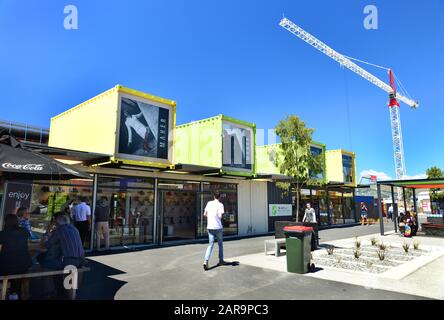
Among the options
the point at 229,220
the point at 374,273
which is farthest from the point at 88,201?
the point at 374,273

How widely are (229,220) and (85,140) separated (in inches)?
324

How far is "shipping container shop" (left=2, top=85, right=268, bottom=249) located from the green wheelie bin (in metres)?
6.16

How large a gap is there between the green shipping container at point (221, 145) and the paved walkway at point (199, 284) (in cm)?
659

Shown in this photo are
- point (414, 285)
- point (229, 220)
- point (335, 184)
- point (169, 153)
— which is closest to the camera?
point (414, 285)

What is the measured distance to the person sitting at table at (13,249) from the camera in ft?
14.7

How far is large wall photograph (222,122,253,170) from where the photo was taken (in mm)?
15180

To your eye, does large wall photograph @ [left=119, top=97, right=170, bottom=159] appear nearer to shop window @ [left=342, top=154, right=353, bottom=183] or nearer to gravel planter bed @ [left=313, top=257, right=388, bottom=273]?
gravel planter bed @ [left=313, top=257, right=388, bottom=273]

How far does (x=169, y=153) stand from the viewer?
42.5 ft

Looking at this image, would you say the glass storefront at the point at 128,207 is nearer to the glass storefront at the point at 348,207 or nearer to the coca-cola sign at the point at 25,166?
the coca-cola sign at the point at 25,166

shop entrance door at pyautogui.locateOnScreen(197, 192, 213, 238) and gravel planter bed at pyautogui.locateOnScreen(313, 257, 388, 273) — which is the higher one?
shop entrance door at pyautogui.locateOnScreen(197, 192, 213, 238)

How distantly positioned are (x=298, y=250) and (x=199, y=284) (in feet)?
8.20

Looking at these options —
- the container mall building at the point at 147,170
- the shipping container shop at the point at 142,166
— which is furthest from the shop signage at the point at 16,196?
the shipping container shop at the point at 142,166

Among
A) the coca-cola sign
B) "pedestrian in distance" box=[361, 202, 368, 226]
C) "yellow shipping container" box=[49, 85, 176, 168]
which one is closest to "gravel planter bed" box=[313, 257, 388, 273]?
"yellow shipping container" box=[49, 85, 176, 168]
